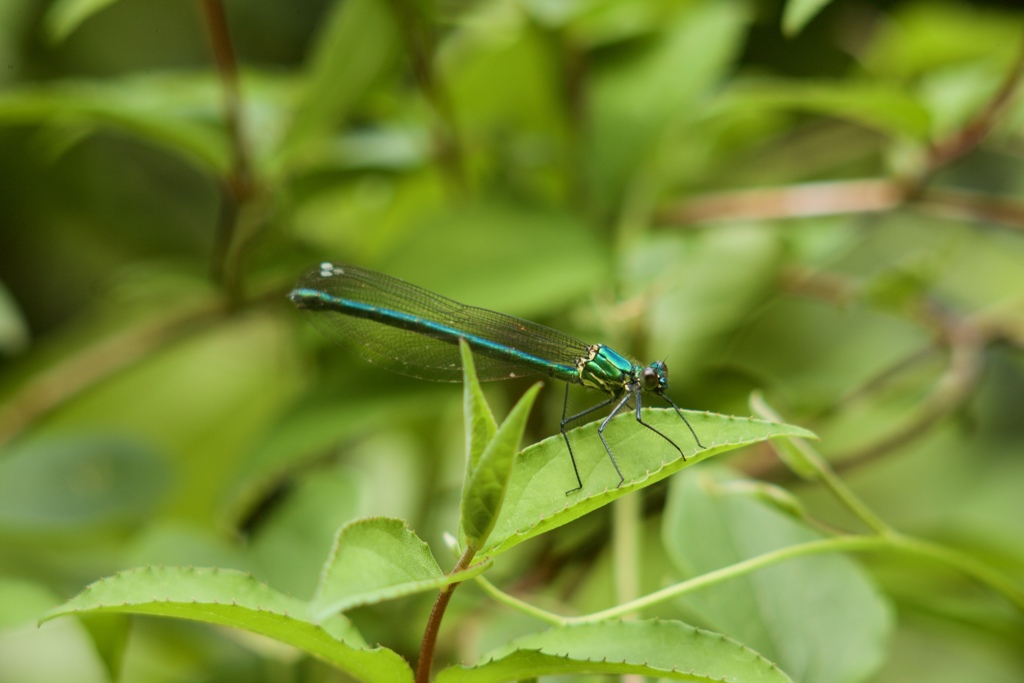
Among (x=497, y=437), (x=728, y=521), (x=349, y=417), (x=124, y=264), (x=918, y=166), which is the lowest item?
(x=497, y=437)

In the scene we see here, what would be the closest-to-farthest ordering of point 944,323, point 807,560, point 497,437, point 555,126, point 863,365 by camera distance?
point 497,437, point 807,560, point 944,323, point 555,126, point 863,365

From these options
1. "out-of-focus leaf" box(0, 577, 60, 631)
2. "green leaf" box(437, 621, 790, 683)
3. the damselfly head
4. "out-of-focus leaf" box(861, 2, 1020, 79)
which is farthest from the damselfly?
"out-of-focus leaf" box(861, 2, 1020, 79)

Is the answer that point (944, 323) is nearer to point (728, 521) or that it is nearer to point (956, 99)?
point (956, 99)

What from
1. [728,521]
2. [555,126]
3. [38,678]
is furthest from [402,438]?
[728,521]

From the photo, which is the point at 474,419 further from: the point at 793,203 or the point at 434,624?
the point at 793,203

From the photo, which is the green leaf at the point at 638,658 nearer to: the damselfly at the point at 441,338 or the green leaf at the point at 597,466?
the green leaf at the point at 597,466

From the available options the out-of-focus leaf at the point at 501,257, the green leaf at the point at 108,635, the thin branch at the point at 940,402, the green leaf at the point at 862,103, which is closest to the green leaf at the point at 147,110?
the out-of-focus leaf at the point at 501,257
